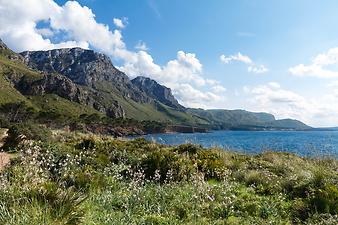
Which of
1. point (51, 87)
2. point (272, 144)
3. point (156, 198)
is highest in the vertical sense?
point (51, 87)

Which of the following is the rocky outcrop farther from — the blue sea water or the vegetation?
the vegetation

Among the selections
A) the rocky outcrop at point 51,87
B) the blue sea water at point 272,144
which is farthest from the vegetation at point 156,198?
the rocky outcrop at point 51,87

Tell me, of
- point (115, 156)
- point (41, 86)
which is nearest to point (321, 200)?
point (115, 156)

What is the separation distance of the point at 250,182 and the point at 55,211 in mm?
6703

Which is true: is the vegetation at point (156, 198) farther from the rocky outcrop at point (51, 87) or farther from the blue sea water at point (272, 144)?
the rocky outcrop at point (51, 87)

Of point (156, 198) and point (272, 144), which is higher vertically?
point (272, 144)

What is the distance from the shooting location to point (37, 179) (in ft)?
22.6

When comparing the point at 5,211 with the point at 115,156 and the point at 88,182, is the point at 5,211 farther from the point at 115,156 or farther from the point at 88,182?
the point at 115,156

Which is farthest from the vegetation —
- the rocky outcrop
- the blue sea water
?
the rocky outcrop

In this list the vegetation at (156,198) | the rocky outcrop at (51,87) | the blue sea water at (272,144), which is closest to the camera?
the vegetation at (156,198)

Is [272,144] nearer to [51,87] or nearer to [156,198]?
[156,198]

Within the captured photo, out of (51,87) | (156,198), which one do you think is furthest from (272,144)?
(51,87)

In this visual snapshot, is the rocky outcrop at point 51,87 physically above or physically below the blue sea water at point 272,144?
above

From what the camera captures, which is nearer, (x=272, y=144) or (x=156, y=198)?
(x=156, y=198)
